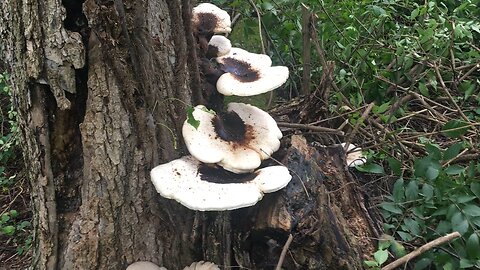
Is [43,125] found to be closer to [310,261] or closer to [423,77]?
[310,261]

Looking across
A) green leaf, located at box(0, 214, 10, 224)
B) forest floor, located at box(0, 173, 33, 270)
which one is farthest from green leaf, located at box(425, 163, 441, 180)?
green leaf, located at box(0, 214, 10, 224)

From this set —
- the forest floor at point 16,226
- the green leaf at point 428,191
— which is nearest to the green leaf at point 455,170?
the green leaf at point 428,191

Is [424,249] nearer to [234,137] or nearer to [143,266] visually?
[234,137]

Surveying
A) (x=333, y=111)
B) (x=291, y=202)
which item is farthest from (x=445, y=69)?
(x=291, y=202)

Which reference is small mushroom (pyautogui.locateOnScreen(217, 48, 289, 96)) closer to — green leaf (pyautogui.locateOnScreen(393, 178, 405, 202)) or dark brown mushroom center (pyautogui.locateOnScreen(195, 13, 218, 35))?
dark brown mushroom center (pyautogui.locateOnScreen(195, 13, 218, 35))

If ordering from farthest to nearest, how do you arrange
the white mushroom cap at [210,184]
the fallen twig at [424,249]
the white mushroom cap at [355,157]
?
the white mushroom cap at [355,157] < the fallen twig at [424,249] < the white mushroom cap at [210,184]

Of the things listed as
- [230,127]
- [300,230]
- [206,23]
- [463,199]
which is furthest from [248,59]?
[463,199]

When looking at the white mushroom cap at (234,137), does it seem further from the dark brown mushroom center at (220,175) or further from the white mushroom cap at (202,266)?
the white mushroom cap at (202,266)

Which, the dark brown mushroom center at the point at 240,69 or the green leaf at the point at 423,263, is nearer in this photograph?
the green leaf at the point at 423,263
